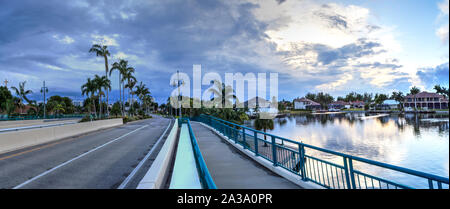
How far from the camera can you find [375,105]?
6580 inches

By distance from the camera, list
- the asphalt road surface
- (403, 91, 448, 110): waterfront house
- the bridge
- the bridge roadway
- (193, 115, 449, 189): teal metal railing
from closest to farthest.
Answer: (193, 115, 449, 189): teal metal railing → the bridge → the bridge roadway → the asphalt road surface → (403, 91, 448, 110): waterfront house

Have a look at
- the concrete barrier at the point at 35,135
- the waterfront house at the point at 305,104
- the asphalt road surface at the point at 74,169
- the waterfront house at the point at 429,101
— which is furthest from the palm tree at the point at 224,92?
the waterfront house at the point at 305,104

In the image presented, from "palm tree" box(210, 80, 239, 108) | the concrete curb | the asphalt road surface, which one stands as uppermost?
"palm tree" box(210, 80, 239, 108)

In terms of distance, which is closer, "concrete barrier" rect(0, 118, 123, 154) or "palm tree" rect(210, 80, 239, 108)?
"concrete barrier" rect(0, 118, 123, 154)

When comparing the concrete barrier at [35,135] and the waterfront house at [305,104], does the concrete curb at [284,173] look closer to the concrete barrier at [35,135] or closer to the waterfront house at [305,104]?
the concrete barrier at [35,135]

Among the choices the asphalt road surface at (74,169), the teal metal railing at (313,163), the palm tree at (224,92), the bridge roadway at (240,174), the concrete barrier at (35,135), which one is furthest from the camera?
the palm tree at (224,92)

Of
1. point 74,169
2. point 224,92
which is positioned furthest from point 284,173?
point 224,92

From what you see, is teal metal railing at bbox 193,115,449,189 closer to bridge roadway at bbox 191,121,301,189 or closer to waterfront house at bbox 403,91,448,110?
bridge roadway at bbox 191,121,301,189

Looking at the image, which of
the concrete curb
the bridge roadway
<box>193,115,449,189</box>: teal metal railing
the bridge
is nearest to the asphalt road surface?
the bridge

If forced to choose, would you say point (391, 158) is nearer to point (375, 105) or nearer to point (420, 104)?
point (420, 104)

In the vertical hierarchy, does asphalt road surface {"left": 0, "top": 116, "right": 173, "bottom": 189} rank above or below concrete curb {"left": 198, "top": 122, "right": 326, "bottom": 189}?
below

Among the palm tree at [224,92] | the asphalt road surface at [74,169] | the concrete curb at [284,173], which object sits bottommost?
the asphalt road surface at [74,169]
